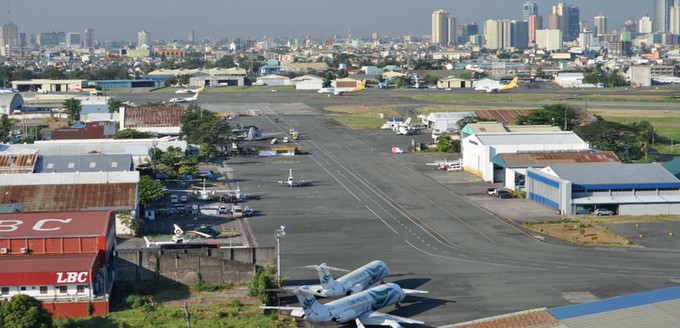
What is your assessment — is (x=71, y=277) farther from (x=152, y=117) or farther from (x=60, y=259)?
(x=152, y=117)

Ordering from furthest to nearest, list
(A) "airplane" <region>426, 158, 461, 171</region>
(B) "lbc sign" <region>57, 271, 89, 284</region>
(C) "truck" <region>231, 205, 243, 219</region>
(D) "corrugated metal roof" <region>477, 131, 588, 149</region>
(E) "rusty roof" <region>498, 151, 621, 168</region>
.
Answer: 1. (A) "airplane" <region>426, 158, 461, 171</region>
2. (D) "corrugated metal roof" <region>477, 131, 588, 149</region>
3. (E) "rusty roof" <region>498, 151, 621, 168</region>
4. (C) "truck" <region>231, 205, 243, 219</region>
5. (B) "lbc sign" <region>57, 271, 89, 284</region>

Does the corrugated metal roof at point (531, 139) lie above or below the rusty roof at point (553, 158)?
above

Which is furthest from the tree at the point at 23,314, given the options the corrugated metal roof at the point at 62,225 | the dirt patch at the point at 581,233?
the dirt patch at the point at 581,233

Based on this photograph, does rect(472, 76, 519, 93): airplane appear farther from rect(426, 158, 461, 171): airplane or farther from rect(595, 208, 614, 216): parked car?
rect(595, 208, 614, 216): parked car

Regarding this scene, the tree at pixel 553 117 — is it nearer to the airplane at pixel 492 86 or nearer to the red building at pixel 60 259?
the red building at pixel 60 259

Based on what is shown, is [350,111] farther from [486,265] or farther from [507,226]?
[486,265]

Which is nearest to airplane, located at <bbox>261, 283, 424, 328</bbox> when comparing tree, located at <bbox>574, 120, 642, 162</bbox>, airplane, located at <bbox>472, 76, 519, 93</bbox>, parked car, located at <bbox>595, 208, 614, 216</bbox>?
parked car, located at <bbox>595, 208, 614, 216</bbox>
